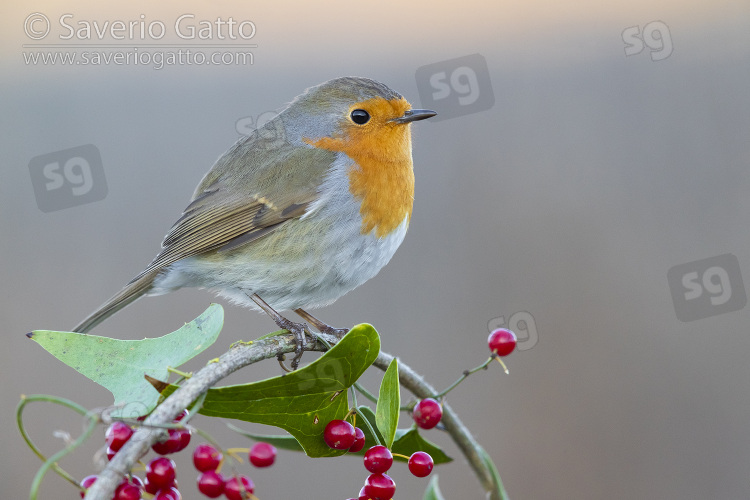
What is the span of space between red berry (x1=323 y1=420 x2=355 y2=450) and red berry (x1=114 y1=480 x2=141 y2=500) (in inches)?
14.5

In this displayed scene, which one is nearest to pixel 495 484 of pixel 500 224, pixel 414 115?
pixel 414 115

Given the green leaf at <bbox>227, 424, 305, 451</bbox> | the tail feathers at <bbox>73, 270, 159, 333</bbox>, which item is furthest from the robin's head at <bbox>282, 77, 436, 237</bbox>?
the green leaf at <bbox>227, 424, 305, 451</bbox>

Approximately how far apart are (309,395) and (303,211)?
1.24 meters

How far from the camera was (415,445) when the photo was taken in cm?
146

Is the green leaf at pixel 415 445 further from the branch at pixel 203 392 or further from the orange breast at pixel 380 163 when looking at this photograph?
the orange breast at pixel 380 163

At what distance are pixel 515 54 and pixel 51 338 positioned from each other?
3989 millimetres

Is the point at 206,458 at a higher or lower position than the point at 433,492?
higher

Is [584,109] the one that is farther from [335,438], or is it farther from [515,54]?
[335,438]

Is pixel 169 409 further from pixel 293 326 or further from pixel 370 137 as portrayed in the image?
pixel 370 137

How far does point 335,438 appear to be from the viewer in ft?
4.19

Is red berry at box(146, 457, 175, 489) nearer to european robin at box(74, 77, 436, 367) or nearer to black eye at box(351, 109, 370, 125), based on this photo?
european robin at box(74, 77, 436, 367)

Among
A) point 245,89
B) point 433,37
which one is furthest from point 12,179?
point 433,37

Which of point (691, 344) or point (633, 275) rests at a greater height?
point (633, 275)

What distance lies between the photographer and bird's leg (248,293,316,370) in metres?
1.56
